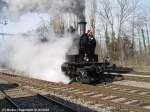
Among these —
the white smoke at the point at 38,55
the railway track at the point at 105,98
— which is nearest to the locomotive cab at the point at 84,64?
the white smoke at the point at 38,55

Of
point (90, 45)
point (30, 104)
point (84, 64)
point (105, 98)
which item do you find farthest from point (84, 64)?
point (30, 104)

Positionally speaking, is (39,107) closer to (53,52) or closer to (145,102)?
(145,102)

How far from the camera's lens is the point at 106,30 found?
45312mm

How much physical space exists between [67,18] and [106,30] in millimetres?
27937

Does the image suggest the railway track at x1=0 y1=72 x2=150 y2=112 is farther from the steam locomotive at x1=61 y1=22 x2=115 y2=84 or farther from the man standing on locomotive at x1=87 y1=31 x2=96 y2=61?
the man standing on locomotive at x1=87 y1=31 x2=96 y2=61

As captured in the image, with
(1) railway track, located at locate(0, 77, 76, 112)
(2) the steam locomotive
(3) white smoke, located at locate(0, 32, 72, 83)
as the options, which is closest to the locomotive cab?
(2) the steam locomotive

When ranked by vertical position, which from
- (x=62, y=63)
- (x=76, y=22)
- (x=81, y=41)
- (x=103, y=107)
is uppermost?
(x=76, y=22)

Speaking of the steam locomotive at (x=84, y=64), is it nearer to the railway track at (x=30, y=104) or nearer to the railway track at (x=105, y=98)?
the railway track at (x=105, y=98)

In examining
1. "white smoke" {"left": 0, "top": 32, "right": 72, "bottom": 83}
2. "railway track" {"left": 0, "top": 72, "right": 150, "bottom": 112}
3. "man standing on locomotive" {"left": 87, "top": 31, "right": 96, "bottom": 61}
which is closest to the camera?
"railway track" {"left": 0, "top": 72, "right": 150, "bottom": 112}

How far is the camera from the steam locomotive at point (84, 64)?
16220 mm

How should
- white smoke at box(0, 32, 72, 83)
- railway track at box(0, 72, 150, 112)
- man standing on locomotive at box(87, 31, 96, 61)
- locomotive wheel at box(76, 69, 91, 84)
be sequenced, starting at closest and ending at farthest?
railway track at box(0, 72, 150, 112) → locomotive wheel at box(76, 69, 91, 84) → man standing on locomotive at box(87, 31, 96, 61) → white smoke at box(0, 32, 72, 83)

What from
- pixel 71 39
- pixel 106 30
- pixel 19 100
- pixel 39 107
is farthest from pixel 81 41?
pixel 106 30

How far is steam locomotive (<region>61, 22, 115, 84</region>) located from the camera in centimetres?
1622

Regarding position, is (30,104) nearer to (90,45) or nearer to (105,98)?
(105,98)
